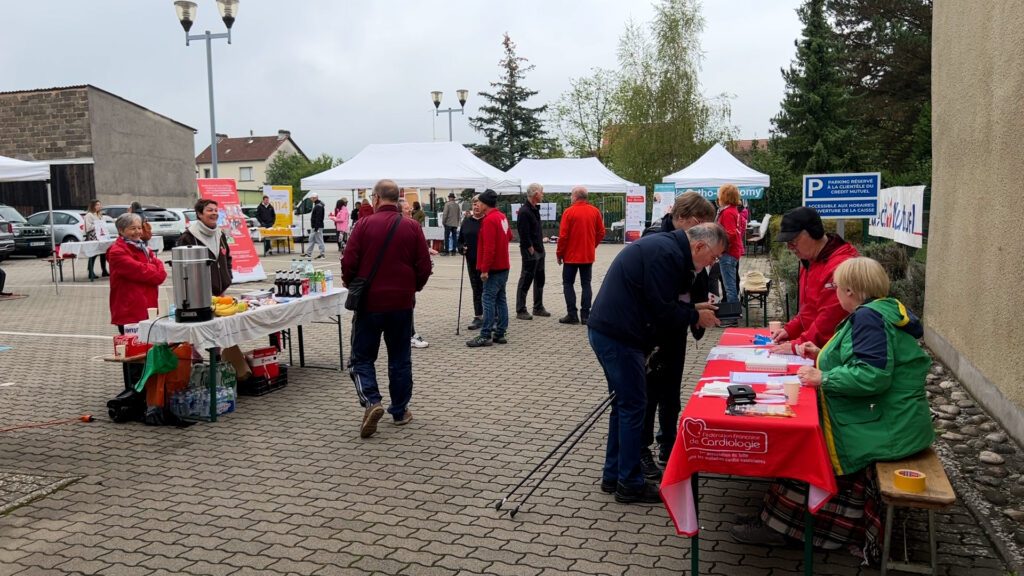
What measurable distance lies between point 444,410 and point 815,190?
16.3 feet

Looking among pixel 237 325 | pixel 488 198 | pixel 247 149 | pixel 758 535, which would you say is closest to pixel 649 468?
pixel 758 535

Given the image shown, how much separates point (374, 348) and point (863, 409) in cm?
356

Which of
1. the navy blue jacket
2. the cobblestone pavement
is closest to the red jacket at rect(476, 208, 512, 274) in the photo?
the cobblestone pavement

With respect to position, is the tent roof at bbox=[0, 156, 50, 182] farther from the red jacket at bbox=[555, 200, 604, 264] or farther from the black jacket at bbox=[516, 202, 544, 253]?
the red jacket at bbox=[555, 200, 604, 264]

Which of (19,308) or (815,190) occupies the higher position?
(815,190)

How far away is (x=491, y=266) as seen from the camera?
9523mm

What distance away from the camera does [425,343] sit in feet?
31.9

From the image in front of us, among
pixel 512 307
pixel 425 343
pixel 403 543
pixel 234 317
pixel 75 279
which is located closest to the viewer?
pixel 403 543

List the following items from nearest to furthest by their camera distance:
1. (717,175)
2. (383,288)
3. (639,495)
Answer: (639,495), (383,288), (717,175)

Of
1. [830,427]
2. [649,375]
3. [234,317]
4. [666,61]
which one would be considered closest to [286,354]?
[234,317]

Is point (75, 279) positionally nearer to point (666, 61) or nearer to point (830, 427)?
point (830, 427)

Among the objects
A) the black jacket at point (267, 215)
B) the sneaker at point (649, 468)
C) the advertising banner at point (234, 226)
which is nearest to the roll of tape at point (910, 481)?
the sneaker at point (649, 468)

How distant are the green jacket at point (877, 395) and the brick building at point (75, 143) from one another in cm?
3523

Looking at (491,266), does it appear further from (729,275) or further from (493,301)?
(729,275)
